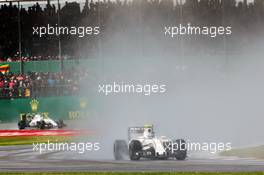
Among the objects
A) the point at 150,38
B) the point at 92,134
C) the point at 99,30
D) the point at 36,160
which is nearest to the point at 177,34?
the point at 150,38

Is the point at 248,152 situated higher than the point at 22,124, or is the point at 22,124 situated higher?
the point at 22,124

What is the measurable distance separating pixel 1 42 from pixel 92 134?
11.8 feet

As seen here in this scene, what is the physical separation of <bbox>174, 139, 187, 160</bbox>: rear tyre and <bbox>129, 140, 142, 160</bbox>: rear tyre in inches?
35.2

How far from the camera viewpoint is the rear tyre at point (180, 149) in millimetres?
20281

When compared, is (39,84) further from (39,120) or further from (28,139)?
(28,139)

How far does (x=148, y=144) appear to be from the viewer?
20359 mm

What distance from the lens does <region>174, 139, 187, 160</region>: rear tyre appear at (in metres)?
20.3

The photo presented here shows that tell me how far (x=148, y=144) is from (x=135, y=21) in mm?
3130

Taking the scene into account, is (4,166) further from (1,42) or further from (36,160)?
(1,42)

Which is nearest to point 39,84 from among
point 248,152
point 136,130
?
point 136,130

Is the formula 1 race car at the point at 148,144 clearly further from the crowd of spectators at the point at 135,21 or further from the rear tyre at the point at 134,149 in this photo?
the crowd of spectators at the point at 135,21

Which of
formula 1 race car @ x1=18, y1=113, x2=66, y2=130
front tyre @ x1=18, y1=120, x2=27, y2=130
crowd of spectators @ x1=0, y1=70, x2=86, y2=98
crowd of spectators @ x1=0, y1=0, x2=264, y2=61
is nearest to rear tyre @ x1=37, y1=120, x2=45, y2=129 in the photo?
formula 1 race car @ x1=18, y1=113, x2=66, y2=130

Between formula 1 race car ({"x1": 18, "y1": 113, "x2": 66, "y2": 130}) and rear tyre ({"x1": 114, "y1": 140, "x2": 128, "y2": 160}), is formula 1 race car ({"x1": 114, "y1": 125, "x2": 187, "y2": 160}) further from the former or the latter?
formula 1 race car ({"x1": 18, "y1": 113, "x2": 66, "y2": 130})

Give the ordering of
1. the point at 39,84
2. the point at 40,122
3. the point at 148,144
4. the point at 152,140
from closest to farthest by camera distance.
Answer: the point at 152,140 < the point at 148,144 < the point at 40,122 < the point at 39,84
